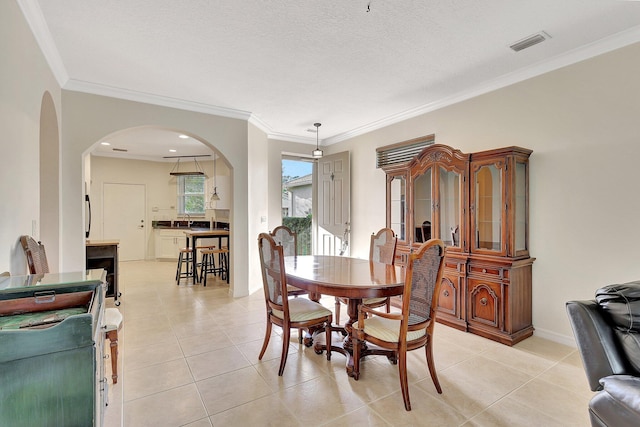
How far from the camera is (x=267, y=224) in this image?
548cm

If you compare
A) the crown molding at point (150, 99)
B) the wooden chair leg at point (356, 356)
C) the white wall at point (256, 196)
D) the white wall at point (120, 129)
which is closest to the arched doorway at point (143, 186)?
the white wall at point (256, 196)

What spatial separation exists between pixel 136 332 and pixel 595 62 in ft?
17.1

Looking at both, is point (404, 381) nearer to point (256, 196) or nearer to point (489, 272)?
point (489, 272)

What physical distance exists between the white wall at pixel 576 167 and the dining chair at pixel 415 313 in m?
1.75

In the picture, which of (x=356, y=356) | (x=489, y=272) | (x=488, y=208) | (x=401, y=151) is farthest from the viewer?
(x=401, y=151)

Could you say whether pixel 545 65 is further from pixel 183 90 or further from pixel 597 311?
pixel 183 90

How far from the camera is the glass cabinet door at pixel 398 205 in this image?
162 inches

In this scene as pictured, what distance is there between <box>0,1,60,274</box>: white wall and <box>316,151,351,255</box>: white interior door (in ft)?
13.3

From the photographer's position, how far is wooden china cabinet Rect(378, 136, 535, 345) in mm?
2992

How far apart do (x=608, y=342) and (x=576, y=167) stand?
1937mm

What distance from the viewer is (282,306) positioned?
8.02 feet

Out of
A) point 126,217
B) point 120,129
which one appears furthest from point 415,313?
point 126,217

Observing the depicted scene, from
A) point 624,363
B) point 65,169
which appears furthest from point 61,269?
point 624,363

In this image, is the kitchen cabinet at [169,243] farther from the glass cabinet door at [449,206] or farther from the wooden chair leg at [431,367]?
the wooden chair leg at [431,367]
